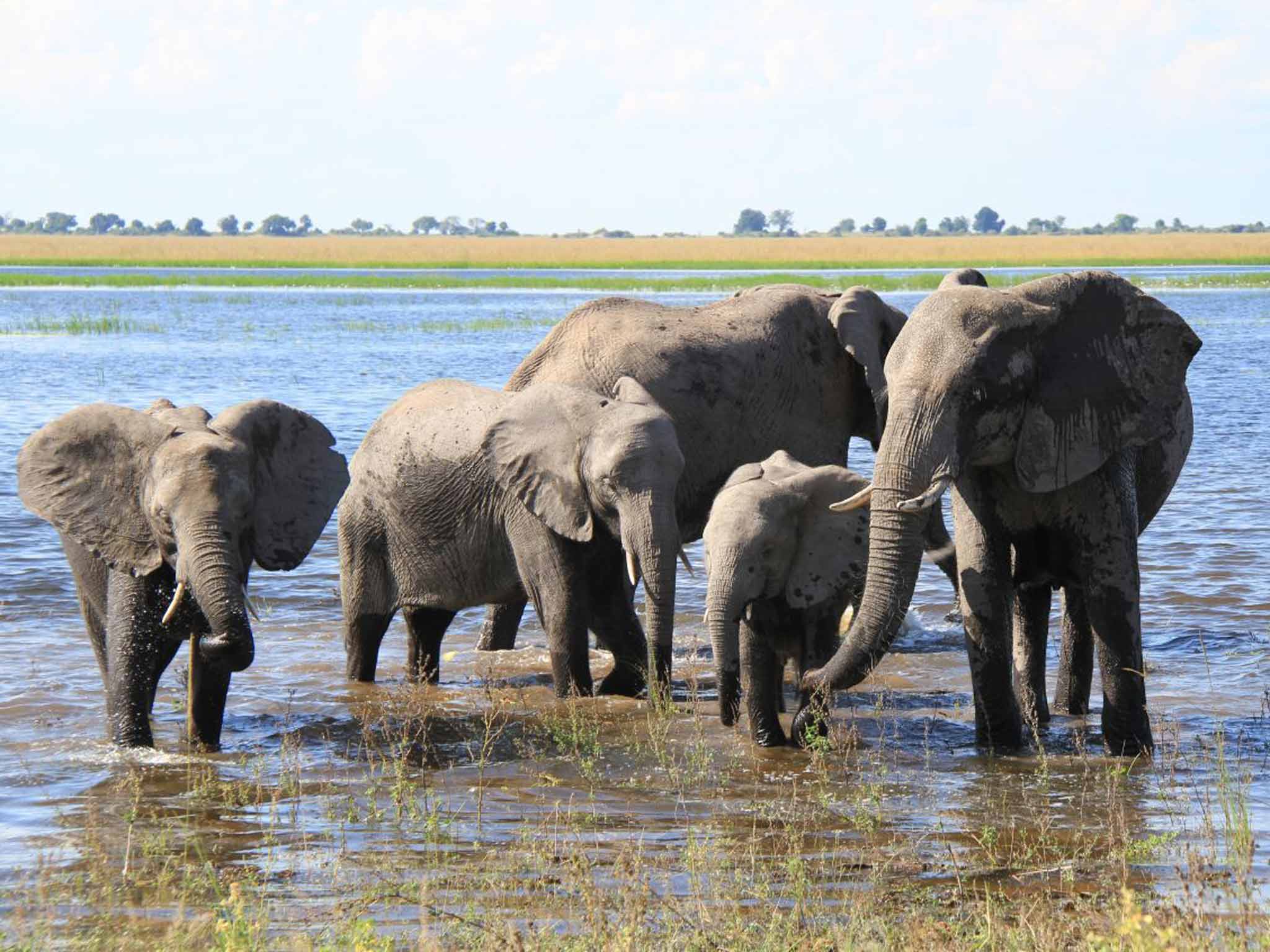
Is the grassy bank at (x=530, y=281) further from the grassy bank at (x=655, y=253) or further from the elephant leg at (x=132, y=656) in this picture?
the elephant leg at (x=132, y=656)

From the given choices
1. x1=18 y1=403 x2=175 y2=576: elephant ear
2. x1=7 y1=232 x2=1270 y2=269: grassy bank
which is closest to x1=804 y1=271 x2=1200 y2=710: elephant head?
x1=18 y1=403 x2=175 y2=576: elephant ear

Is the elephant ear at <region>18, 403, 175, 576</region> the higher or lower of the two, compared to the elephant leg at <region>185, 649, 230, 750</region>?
higher

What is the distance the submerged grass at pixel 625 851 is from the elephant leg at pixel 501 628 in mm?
2126

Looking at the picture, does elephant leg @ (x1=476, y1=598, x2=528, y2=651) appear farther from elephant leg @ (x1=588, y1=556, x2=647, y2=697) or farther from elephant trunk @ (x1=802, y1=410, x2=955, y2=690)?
elephant trunk @ (x1=802, y1=410, x2=955, y2=690)

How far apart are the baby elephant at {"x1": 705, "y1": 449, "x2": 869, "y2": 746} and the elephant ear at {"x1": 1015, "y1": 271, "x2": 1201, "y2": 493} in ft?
3.56

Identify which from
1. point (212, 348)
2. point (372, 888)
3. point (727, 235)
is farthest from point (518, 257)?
point (372, 888)

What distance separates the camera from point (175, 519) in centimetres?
746

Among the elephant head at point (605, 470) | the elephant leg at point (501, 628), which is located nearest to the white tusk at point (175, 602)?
the elephant head at point (605, 470)

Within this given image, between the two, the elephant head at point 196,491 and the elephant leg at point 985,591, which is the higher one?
the elephant head at point 196,491

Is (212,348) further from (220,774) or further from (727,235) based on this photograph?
(727,235)

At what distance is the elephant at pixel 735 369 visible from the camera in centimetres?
1049

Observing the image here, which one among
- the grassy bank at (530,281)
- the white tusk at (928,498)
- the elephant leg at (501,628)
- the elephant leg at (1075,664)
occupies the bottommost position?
the grassy bank at (530,281)

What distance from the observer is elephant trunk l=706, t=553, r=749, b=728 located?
8.20m

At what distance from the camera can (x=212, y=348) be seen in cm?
3522
